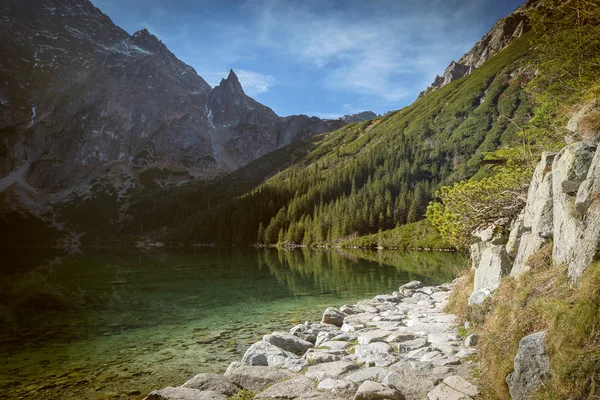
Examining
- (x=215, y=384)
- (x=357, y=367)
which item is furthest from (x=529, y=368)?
(x=215, y=384)

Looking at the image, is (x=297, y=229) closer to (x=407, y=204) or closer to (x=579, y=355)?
(x=407, y=204)

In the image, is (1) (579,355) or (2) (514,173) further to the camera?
(2) (514,173)

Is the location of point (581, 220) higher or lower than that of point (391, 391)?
higher

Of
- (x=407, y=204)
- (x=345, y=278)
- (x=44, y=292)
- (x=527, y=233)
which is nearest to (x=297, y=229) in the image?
(x=407, y=204)

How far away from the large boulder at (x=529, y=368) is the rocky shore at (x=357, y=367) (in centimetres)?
124

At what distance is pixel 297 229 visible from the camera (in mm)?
158125

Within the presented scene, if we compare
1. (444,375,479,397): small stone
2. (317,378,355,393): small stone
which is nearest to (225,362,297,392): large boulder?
(317,378,355,393): small stone

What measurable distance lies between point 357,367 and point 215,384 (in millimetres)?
4238

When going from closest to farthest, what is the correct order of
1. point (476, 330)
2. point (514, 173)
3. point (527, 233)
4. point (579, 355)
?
point (579, 355)
point (476, 330)
point (527, 233)
point (514, 173)

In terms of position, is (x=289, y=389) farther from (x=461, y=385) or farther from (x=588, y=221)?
(x=588, y=221)

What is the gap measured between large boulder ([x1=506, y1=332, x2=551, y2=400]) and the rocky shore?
1.24 meters

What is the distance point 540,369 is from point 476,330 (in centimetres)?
554

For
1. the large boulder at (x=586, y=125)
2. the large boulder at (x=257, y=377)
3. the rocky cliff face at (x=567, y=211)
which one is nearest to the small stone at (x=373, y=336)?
the rocky cliff face at (x=567, y=211)

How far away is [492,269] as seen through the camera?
14023mm
